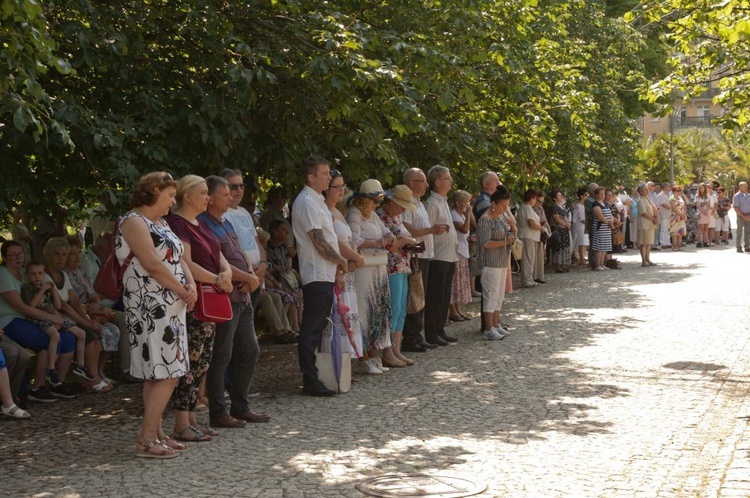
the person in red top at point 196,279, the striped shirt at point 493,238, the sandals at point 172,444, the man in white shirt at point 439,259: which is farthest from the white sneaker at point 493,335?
the sandals at point 172,444

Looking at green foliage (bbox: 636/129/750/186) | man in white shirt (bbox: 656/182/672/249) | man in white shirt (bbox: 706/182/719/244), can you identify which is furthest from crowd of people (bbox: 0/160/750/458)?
green foliage (bbox: 636/129/750/186)

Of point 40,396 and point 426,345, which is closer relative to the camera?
point 40,396

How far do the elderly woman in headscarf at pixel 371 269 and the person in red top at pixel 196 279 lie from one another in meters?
3.16

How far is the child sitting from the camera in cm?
1065

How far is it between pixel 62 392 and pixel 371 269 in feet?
10.3

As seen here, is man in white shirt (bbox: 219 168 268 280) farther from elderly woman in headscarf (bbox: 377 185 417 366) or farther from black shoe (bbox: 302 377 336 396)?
elderly woman in headscarf (bbox: 377 185 417 366)

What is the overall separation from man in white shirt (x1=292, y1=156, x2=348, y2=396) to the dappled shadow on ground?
38 cm

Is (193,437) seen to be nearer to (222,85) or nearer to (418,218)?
(222,85)

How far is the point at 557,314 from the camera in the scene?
16484 millimetres

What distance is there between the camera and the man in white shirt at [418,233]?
1252cm

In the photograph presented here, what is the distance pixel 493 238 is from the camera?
13.6 metres

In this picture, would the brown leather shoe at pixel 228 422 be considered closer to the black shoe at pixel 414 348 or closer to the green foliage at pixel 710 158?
the black shoe at pixel 414 348

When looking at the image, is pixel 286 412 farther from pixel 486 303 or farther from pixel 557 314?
pixel 557 314

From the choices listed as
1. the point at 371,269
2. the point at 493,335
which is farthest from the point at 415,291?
the point at 493,335
